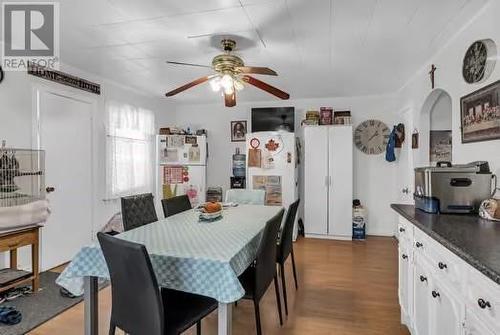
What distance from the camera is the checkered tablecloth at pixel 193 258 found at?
60.1 inches

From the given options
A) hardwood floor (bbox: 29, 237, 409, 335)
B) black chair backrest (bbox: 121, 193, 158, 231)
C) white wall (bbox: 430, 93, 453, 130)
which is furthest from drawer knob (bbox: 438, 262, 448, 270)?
white wall (bbox: 430, 93, 453, 130)

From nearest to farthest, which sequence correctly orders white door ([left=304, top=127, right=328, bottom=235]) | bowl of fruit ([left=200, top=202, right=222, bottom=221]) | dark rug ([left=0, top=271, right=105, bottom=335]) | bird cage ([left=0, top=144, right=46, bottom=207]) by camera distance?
dark rug ([left=0, top=271, right=105, bottom=335]) → bowl of fruit ([left=200, top=202, right=222, bottom=221]) → bird cage ([left=0, top=144, right=46, bottom=207]) → white door ([left=304, top=127, right=328, bottom=235])

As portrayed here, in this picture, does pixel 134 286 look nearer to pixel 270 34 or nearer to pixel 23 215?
pixel 23 215

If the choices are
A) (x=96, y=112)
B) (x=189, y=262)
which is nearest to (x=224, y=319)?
(x=189, y=262)

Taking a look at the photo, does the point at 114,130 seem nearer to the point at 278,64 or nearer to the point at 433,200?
the point at 278,64

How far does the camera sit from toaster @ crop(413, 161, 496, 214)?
1.92 metres

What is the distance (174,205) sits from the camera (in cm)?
313

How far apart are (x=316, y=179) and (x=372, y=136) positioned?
4.04 ft

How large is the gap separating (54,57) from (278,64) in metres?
2.47

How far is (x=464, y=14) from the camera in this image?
229 cm

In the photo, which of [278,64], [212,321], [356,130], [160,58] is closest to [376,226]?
[356,130]

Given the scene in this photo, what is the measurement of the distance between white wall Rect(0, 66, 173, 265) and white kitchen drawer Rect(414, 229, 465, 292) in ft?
12.2

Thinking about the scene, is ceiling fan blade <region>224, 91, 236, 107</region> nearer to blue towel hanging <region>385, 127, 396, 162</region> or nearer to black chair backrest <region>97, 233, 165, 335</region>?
black chair backrest <region>97, 233, 165, 335</region>

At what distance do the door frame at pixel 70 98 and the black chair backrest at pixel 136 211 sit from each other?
4.91 ft
